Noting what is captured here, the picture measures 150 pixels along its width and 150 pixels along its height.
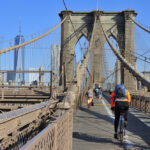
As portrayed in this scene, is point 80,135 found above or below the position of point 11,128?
below

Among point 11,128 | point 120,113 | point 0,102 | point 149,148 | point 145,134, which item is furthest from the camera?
point 0,102

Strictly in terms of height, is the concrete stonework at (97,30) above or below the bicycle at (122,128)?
above

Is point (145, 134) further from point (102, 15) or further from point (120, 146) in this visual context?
point (102, 15)

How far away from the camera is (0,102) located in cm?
1088

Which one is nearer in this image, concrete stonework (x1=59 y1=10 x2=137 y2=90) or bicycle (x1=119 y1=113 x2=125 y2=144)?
bicycle (x1=119 y1=113 x2=125 y2=144)

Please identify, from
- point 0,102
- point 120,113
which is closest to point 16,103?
point 0,102

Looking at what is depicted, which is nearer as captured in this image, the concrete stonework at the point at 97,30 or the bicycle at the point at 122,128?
the bicycle at the point at 122,128

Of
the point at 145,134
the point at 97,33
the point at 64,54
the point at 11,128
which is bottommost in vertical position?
the point at 145,134

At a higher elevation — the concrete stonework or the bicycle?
the concrete stonework

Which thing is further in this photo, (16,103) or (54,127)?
(16,103)

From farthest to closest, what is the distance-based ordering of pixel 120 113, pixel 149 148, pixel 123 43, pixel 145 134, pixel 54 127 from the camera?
pixel 123 43, pixel 145 134, pixel 120 113, pixel 149 148, pixel 54 127

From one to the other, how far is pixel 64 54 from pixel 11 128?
4382cm

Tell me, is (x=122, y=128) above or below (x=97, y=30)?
below

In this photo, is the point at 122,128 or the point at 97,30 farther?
the point at 97,30
